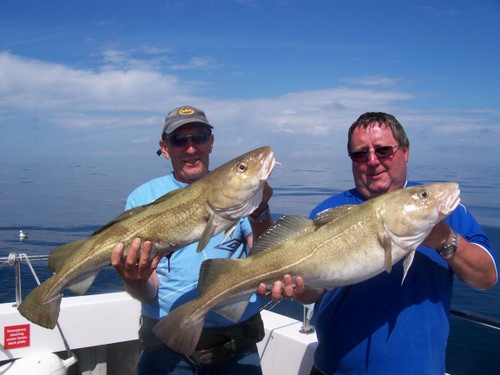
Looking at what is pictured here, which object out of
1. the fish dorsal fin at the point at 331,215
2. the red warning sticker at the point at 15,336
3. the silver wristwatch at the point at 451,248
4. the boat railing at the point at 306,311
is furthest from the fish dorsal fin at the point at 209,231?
the red warning sticker at the point at 15,336

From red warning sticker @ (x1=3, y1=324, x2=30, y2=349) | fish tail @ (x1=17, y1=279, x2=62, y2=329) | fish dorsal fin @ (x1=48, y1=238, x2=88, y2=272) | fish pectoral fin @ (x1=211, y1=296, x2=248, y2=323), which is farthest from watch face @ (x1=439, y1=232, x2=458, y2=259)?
red warning sticker @ (x1=3, y1=324, x2=30, y2=349)

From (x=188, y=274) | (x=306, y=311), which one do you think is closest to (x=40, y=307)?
(x=188, y=274)

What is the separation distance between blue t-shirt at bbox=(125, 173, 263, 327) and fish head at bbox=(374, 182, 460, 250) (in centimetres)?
130

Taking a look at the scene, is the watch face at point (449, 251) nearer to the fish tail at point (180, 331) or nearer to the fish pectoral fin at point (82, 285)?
the fish tail at point (180, 331)

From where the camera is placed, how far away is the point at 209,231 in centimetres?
281

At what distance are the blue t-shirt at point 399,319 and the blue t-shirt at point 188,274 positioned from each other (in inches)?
32.0

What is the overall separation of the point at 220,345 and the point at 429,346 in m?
1.58

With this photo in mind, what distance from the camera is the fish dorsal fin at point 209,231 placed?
2.73 metres

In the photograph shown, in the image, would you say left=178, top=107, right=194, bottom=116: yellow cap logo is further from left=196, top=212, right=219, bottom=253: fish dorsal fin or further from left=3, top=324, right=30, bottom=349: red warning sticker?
left=3, top=324, right=30, bottom=349: red warning sticker

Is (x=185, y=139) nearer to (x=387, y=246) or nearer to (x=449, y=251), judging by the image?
(x=387, y=246)

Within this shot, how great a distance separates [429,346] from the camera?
2900mm

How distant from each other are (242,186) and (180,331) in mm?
1071

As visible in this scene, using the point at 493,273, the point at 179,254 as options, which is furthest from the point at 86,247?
the point at 493,273

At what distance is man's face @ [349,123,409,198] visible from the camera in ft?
10.3
